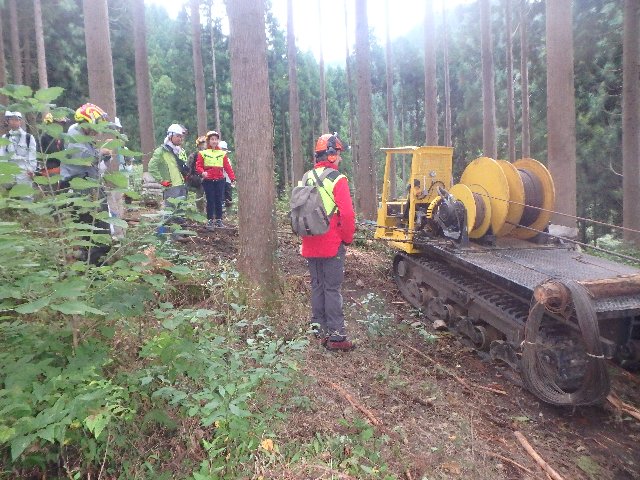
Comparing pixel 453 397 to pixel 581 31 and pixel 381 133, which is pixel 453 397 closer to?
pixel 581 31

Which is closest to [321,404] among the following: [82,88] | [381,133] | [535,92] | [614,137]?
[614,137]

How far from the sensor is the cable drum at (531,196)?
24.9 feet

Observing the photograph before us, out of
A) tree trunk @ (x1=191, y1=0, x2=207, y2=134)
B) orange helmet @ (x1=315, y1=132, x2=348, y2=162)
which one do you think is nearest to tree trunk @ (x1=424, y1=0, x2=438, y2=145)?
tree trunk @ (x1=191, y1=0, x2=207, y2=134)

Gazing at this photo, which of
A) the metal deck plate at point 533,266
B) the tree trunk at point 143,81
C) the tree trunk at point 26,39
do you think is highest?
the tree trunk at point 26,39

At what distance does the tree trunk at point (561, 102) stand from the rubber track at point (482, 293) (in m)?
3.03

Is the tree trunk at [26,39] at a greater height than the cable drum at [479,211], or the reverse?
the tree trunk at [26,39]

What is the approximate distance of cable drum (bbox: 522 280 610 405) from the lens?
14.8ft

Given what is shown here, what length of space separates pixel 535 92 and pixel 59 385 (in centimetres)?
2629

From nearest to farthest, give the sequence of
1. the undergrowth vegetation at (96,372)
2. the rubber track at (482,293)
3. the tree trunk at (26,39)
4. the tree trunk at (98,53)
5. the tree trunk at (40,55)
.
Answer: the undergrowth vegetation at (96,372) < the rubber track at (482,293) < the tree trunk at (98,53) < the tree trunk at (40,55) < the tree trunk at (26,39)

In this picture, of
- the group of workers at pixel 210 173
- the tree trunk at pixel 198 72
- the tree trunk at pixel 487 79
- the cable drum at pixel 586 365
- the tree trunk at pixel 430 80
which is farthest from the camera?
the tree trunk at pixel 198 72

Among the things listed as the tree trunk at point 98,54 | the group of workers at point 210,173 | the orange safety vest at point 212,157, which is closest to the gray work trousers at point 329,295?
the tree trunk at point 98,54

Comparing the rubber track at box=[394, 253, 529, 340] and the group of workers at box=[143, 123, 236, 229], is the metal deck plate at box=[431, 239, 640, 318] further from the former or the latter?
the group of workers at box=[143, 123, 236, 229]

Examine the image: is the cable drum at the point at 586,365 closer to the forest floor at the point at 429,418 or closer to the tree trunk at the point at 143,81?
the forest floor at the point at 429,418

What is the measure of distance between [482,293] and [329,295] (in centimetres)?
237
